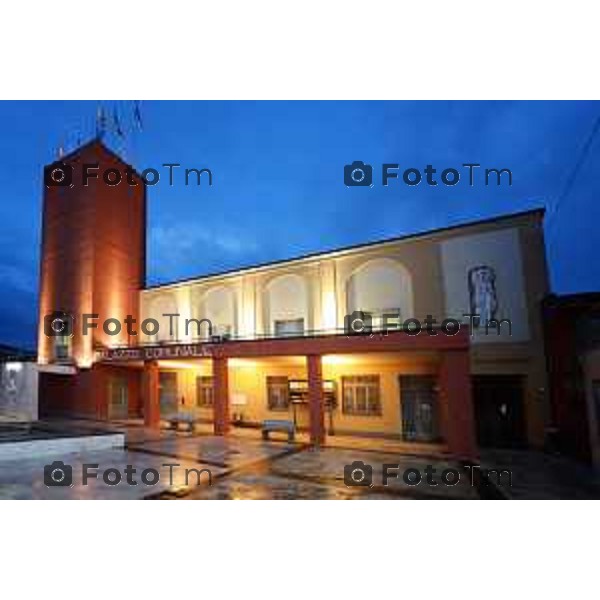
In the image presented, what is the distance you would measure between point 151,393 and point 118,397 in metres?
6.20

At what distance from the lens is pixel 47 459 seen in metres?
12.3

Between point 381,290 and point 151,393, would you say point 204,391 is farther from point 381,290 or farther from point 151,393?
point 381,290

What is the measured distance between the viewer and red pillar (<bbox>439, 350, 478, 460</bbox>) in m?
12.7

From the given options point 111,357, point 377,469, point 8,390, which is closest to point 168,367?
point 111,357

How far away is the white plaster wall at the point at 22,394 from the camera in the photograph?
797 inches

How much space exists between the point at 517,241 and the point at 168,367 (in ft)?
61.1

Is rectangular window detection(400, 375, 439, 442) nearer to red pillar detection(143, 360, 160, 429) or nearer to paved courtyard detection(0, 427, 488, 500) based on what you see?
paved courtyard detection(0, 427, 488, 500)

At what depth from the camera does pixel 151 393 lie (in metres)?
19.5

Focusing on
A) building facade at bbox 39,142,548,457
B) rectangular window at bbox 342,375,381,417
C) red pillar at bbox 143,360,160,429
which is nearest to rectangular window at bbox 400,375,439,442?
building facade at bbox 39,142,548,457

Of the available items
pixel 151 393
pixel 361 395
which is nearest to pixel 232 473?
pixel 361 395

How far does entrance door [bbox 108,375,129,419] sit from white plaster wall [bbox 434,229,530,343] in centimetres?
1847

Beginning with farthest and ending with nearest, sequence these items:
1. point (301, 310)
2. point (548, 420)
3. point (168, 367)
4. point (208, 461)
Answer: point (168, 367), point (301, 310), point (548, 420), point (208, 461)

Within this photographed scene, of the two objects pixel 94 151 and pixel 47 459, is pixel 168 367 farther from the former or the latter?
pixel 94 151

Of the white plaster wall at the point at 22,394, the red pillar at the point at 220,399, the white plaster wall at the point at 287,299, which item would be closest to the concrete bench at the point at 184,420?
the red pillar at the point at 220,399
